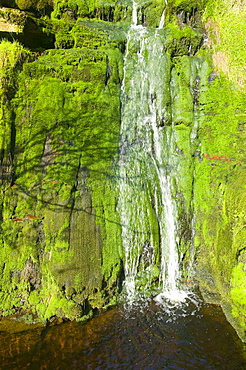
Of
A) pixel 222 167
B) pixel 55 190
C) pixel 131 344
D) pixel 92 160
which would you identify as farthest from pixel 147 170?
pixel 131 344

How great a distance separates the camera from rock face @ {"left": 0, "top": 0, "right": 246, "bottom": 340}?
218 inches

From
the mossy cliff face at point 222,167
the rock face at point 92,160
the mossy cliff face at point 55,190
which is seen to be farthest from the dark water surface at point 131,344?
the mossy cliff face at point 222,167

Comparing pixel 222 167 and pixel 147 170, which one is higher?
pixel 222 167

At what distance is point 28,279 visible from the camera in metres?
5.55

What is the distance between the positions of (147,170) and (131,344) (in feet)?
12.9

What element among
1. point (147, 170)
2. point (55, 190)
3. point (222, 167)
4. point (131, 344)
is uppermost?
point (222, 167)

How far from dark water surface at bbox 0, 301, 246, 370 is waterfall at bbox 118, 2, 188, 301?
823 millimetres

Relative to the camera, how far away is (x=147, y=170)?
6.84 metres

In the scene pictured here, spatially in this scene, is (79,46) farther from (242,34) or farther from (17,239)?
(17,239)

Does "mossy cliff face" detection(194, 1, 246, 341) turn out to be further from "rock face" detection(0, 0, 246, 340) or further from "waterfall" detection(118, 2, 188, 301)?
"waterfall" detection(118, 2, 188, 301)

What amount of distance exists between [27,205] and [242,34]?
7479mm

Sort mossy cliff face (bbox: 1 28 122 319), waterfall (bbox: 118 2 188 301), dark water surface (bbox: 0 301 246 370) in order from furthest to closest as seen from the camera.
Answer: waterfall (bbox: 118 2 188 301), mossy cliff face (bbox: 1 28 122 319), dark water surface (bbox: 0 301 246 370)

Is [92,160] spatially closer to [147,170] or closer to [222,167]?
[147,170]

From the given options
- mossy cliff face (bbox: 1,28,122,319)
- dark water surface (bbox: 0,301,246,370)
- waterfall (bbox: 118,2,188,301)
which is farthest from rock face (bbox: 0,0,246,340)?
dark water surface (bbox: 0,301,246,370)
